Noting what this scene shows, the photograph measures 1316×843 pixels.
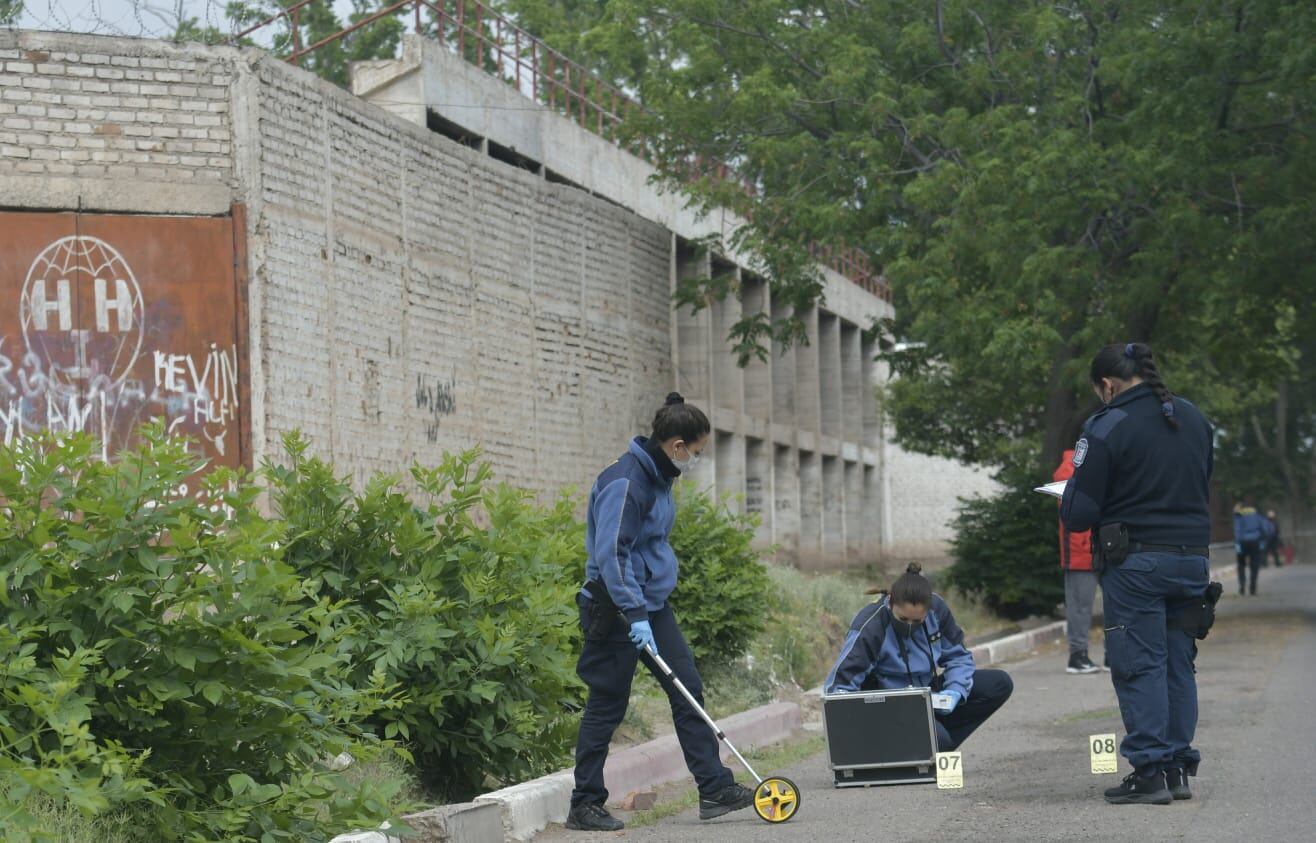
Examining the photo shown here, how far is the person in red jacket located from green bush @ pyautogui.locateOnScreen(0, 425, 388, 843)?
10.6 metres

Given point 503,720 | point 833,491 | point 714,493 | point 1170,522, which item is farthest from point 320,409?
point 833,491

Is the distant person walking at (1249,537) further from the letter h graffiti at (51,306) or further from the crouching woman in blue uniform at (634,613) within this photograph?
the crouching woman in blue uniform at (634,613)

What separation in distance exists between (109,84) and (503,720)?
1020 cm

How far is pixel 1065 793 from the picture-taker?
29.2 feet

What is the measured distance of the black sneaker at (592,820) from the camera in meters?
8.19

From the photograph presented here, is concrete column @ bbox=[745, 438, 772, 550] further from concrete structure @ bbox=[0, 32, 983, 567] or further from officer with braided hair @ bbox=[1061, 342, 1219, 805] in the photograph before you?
officer with braided hair @ bbox=[1061, 342, 1219, 805]

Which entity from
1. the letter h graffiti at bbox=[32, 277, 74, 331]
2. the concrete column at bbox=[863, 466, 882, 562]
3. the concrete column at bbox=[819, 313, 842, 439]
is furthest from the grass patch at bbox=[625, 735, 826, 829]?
the concrete column at bbox=[863, 466, 882, 562]

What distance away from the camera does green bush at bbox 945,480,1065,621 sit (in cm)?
2380

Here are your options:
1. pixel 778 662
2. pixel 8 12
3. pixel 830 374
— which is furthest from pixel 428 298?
pixel 830 374

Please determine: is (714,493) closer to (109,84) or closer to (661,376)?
(661,376)

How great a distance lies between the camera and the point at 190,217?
16562 millimetres

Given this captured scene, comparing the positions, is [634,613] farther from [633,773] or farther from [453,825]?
[633,773]

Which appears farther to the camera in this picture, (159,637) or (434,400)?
(434,400)

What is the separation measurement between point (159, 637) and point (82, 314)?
10.8 meters
